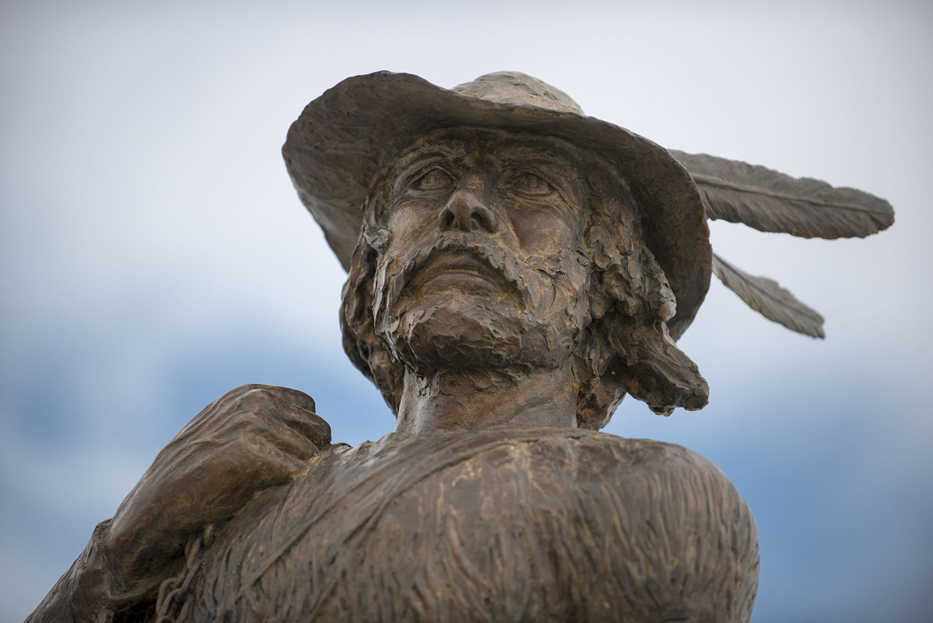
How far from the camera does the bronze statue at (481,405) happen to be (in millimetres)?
2773

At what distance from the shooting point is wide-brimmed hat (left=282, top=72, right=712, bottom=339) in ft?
12.8

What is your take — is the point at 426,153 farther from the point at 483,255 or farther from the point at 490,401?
the point at 490,401

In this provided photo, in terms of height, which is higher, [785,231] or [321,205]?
[321,205]

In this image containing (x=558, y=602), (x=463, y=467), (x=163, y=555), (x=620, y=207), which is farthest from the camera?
(x=620, y=207)

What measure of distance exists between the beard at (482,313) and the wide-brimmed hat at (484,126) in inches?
23.1

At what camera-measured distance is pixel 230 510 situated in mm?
3250

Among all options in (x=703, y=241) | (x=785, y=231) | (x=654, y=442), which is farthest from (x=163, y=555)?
(x=785, y=231)

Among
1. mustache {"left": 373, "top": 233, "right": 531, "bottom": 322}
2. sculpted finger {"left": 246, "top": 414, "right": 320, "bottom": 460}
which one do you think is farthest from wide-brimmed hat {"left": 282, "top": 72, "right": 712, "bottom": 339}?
sculpted finger {"left": 246, "top": 414, "right": 320, "bottom": 460}

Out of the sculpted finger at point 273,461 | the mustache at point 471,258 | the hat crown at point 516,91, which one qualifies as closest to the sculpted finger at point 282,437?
the sculpted finger at point 273,461

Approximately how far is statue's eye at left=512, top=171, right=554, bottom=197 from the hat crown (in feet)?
0.94

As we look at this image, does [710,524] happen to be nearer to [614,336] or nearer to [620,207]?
[614,336]

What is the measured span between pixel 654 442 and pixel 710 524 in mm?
334

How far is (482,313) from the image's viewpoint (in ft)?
11.6

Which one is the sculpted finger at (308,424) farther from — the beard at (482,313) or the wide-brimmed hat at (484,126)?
the wide-brimmed hat at (484,126)
